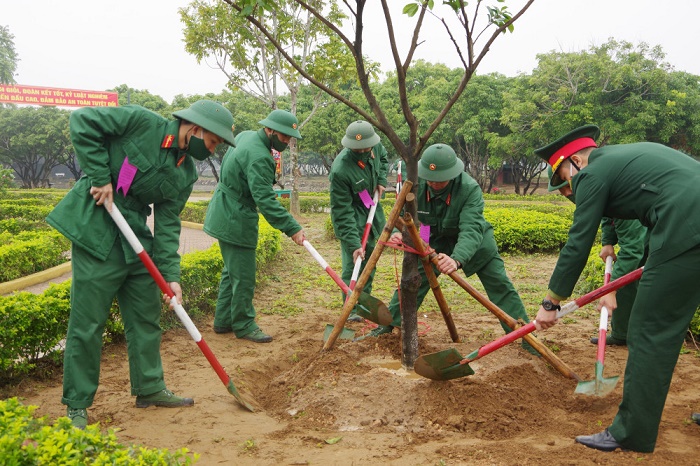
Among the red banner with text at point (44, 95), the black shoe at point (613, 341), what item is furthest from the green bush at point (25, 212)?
the red banner with text at point (44, 95)

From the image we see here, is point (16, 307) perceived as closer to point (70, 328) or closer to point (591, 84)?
point (70, 328)

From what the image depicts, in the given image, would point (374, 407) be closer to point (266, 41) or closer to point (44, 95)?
point (266, 41)

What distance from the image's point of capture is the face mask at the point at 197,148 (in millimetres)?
3607

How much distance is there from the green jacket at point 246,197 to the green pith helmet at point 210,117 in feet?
4.07

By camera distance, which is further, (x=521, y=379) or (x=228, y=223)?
(x=228, y=223)

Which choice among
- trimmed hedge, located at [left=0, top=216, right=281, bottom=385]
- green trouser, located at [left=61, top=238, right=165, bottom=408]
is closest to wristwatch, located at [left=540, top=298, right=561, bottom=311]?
green trouser, located at [left=61, top=238, right=165, bottom=408]

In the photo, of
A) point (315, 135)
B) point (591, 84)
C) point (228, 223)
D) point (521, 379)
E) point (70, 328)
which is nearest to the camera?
point (70, 328)

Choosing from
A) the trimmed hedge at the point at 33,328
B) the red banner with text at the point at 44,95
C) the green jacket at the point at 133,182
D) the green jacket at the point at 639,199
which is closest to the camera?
the green jacket at the point at 639,199

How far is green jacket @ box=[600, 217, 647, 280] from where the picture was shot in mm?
4848

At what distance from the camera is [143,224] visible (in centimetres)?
364

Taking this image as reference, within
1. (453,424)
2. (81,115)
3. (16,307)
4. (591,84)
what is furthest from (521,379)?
(591,84)

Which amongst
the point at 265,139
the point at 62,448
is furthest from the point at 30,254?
the point at 62,448

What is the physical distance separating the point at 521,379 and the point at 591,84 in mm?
20373

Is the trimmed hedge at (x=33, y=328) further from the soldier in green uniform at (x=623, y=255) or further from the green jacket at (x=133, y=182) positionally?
the soldier in green uniform at (x=623, y=255)
